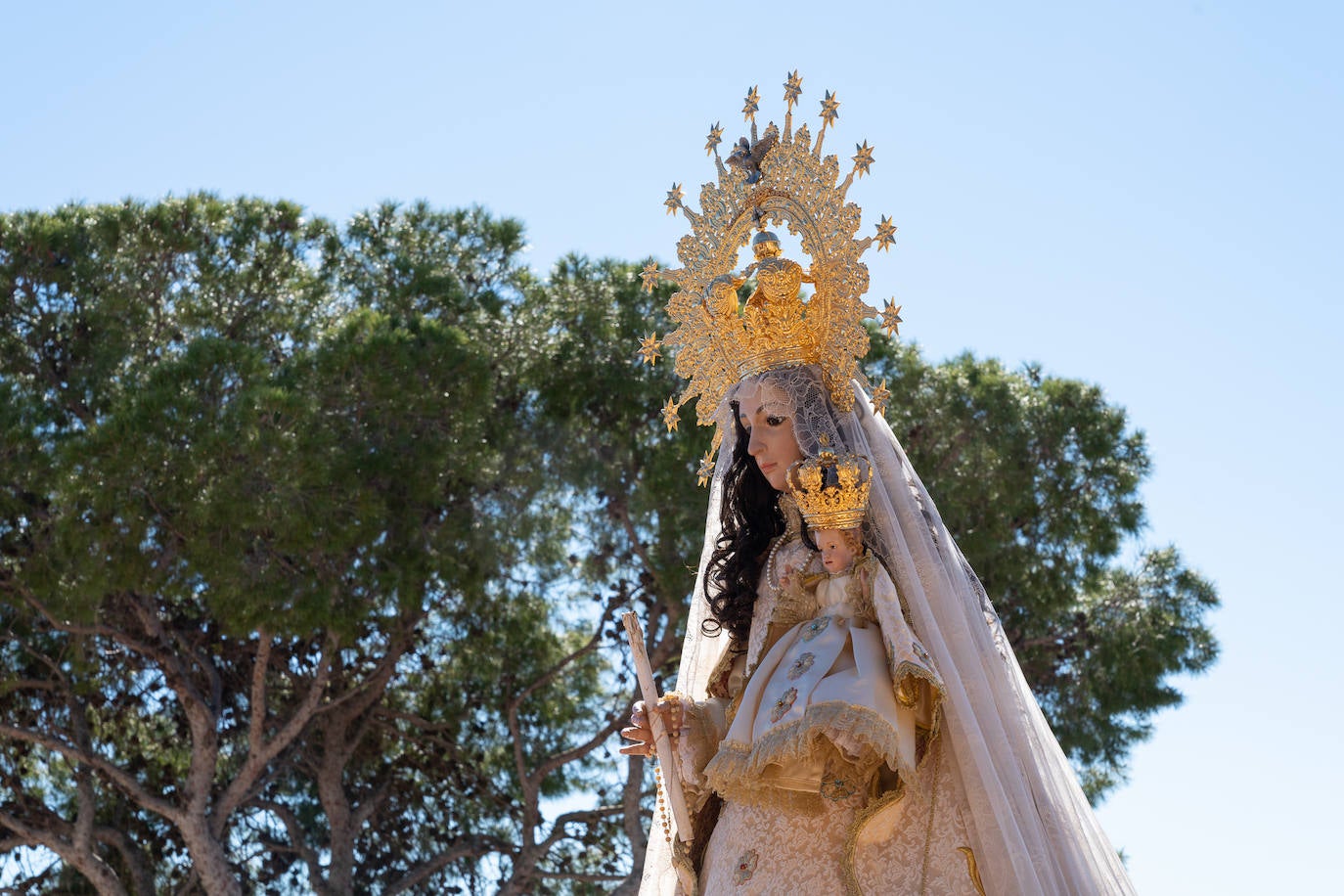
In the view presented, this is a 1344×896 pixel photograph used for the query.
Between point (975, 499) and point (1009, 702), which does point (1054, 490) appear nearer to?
point (975, 499)

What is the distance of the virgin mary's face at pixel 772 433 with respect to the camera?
4531 mm

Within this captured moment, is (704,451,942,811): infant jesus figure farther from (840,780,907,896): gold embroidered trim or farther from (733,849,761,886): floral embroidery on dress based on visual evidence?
(733,849,761,886): floral embroidery on dress

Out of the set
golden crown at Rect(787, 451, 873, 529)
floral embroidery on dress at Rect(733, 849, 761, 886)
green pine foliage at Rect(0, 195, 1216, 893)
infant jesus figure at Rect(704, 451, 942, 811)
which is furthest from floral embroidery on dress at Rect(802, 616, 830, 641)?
green pine foliage at Rect(0, 195, 1216, 893)

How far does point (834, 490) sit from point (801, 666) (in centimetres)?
49

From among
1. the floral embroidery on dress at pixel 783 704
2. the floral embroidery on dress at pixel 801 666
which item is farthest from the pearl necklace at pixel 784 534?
the floral embroidery on dress at pixel 783 704

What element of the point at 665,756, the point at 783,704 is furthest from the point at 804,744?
the point at 665,756

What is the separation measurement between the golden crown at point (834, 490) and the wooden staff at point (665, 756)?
0.58 meters

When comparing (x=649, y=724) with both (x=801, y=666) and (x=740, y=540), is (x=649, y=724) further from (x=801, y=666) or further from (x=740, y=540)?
(x=740, y=540)

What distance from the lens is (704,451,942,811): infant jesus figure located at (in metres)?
3.88

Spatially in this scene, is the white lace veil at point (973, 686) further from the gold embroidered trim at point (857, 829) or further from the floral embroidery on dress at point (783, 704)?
the floral embroidery on dress at point (783, 704)

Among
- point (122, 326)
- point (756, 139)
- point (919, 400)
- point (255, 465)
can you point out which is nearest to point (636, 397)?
point (919, 400)

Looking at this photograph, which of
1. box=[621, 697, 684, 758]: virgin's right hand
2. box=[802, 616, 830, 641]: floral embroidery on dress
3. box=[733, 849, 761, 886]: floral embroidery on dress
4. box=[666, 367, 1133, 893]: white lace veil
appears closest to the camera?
box=[666, 367, 1133, 893]: white lace veil

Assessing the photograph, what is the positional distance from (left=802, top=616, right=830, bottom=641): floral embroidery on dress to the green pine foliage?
5.88m

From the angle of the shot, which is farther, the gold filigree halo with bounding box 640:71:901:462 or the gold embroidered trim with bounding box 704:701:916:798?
the gold filigree halo with bounding box 640:71:901:462
